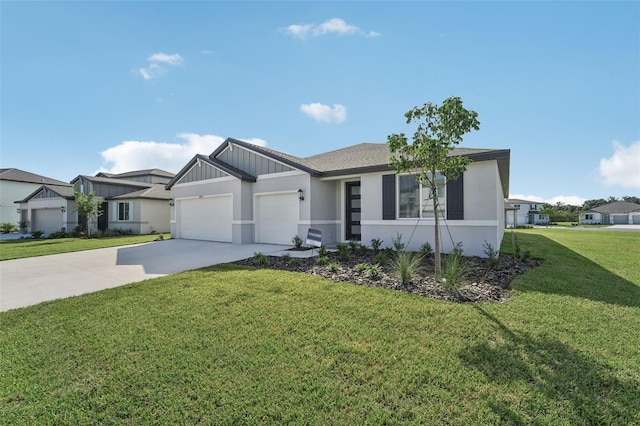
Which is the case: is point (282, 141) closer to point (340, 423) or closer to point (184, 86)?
point (184, 86)

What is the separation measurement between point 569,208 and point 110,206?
99.3 meters

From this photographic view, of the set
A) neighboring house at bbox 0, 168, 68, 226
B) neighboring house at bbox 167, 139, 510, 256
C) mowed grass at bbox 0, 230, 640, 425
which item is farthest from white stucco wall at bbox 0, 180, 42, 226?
mowed grass at bbox 0, 230, 640, 425

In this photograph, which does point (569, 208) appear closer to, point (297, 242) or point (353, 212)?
point (353, 212)

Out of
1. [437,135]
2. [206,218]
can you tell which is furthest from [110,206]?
[437,135]

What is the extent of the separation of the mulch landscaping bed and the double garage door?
3.67 meters

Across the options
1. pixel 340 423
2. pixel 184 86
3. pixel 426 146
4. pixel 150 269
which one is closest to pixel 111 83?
pixel 184 86

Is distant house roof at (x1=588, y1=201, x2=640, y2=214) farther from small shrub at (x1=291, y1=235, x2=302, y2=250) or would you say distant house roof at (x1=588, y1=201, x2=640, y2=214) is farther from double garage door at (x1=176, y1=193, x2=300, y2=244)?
small shrub at (x1=291, y1=235, x2=302, y2=250)

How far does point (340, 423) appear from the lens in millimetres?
2365

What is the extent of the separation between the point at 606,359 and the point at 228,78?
546 inches

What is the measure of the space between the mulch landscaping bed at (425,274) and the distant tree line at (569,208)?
195ft

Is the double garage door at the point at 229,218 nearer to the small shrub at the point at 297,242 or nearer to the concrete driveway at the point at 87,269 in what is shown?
the small shrub at the point at 297,242

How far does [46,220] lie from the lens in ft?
78.1

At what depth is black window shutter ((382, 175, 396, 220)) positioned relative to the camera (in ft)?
33.9

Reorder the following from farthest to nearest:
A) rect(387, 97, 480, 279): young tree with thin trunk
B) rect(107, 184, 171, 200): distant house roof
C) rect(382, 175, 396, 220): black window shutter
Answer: rect(107, 184, 171, 200): distant house roof → rect(382, 175, 396, 220): black window shutter → rect(387, 97, 480, 279): young tree with thin trunk
